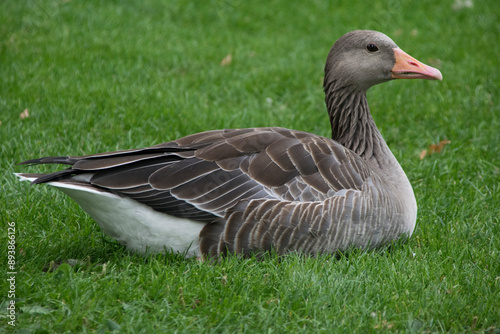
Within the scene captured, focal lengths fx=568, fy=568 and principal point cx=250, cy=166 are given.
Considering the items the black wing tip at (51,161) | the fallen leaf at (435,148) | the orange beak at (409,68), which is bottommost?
the fallen leaf at (435,148)

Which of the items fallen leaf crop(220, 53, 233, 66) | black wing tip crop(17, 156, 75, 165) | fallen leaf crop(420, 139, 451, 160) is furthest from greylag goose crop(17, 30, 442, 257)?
fallen leaf crop(220, 53, 233, 66)

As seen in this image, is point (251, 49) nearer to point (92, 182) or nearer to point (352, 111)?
point (352, 111)

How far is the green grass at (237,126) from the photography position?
3.09 m

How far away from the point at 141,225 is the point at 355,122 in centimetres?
184

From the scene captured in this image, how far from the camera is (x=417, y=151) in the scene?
5.69 meters

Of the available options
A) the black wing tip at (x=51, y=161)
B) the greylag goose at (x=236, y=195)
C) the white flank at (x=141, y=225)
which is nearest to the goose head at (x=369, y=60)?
the greylag goose at (x=236, y=195)

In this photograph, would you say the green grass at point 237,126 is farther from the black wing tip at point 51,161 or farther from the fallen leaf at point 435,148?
the black wing tip at point 51,161

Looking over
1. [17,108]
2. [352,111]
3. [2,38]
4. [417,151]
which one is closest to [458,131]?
[417,151]

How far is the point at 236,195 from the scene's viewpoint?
3.55 metres

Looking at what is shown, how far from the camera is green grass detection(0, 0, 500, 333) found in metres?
3.09

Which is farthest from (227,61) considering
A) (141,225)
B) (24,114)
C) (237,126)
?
(141,225)

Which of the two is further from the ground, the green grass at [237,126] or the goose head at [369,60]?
the goose head at [369,60]

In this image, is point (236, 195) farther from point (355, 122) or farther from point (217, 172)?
point (355, 122)

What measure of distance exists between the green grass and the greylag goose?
0.45ft
